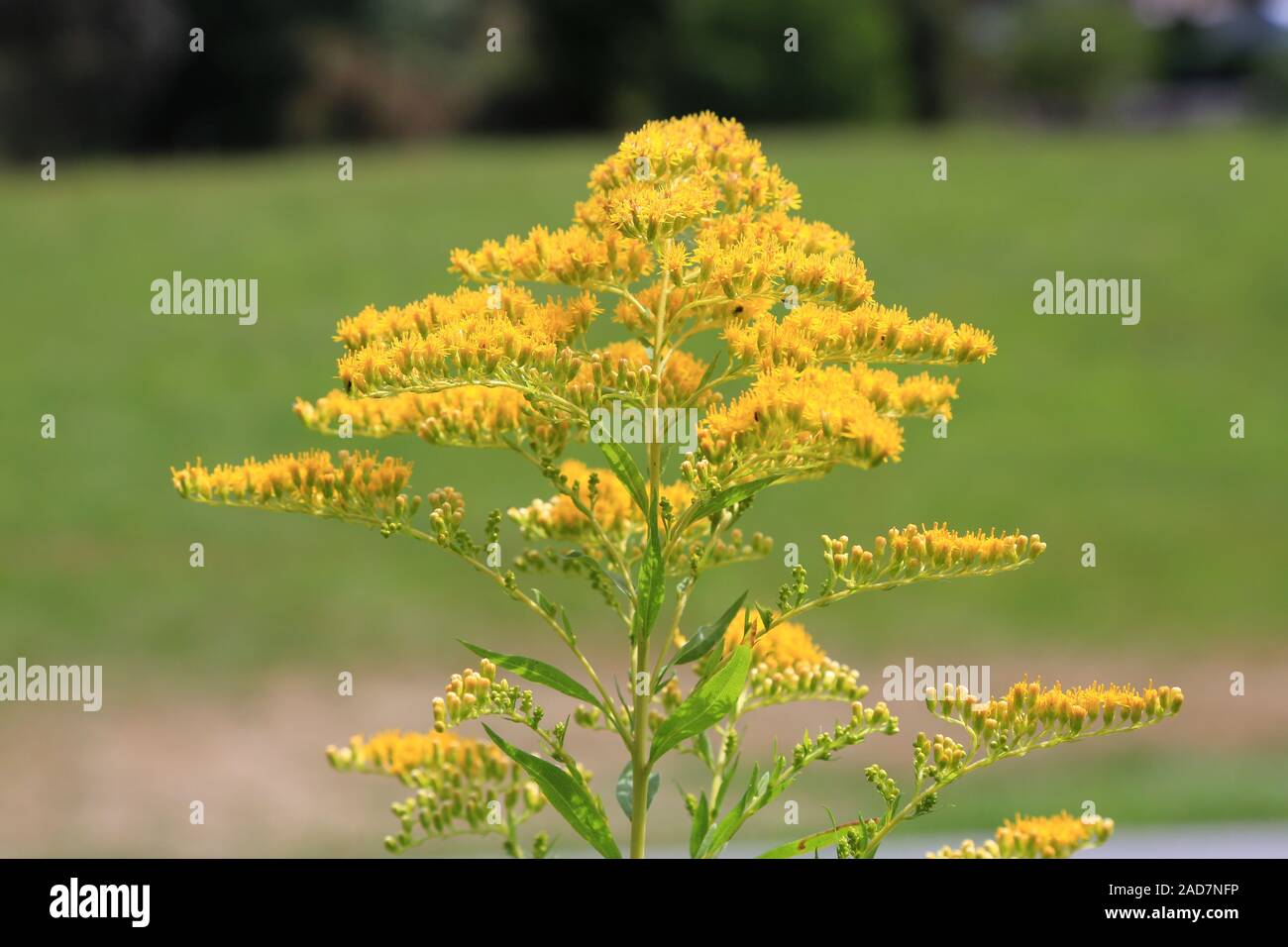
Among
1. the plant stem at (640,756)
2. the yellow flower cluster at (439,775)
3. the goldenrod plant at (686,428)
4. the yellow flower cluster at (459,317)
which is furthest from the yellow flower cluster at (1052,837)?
the yellow flower cluster at (459,317)

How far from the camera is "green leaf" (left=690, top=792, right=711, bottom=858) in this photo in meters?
2.92

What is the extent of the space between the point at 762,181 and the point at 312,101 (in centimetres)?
3874

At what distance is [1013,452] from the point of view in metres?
21.1

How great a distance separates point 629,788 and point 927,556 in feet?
2.71

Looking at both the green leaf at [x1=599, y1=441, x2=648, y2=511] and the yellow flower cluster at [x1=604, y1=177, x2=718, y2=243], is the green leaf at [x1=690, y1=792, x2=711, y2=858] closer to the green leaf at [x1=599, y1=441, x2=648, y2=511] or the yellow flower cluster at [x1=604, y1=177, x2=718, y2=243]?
the green leaf at [x1=599, y1=441, x2=648, y2=511]

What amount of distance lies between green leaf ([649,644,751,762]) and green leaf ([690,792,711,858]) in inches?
10.1

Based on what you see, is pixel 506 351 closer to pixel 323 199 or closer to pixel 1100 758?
pixel 1100 758

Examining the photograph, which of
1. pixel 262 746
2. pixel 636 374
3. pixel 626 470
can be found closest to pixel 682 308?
pixel 636 374

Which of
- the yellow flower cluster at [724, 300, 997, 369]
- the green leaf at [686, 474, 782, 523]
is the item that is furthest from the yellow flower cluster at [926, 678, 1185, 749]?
the yellow flower cluster at [724, 300, 997, 369]

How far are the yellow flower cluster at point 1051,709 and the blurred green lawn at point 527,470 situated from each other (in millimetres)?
13061

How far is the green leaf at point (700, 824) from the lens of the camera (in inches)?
115

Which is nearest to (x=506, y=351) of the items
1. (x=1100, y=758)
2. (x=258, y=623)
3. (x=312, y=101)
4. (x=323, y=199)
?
(x=1100, y=758)

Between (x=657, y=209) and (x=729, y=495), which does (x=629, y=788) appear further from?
(x=657, y=209)

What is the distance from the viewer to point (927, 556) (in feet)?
9.51
